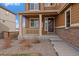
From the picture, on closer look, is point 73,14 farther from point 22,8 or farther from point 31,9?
point 22,8

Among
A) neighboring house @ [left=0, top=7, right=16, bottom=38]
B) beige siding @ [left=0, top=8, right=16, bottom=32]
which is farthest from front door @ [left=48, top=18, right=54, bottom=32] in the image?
beige siding @ [left=0, top=8, right=16, bottom=32]

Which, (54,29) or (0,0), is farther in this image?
(54,29)

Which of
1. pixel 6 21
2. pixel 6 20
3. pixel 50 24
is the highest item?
pixel 6 20

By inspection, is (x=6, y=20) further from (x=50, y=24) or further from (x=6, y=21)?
(x=50, y=24)

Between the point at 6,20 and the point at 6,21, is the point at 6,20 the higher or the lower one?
the higher one

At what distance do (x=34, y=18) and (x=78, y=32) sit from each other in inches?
507

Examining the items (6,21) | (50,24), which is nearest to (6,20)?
(6,21)

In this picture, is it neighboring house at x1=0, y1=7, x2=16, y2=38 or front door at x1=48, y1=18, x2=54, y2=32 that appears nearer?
front door at x1=48, y1=18, x2=54, y2=32

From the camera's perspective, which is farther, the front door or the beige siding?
the beige siding

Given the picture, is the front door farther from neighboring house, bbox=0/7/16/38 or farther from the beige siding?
the beige siding

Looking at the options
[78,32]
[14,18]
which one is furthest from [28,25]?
[78,32]

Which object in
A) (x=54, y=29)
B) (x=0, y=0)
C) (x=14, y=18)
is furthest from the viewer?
(x=14, y=18)

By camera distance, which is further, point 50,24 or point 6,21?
point 6,21

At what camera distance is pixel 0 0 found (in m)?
5.49
